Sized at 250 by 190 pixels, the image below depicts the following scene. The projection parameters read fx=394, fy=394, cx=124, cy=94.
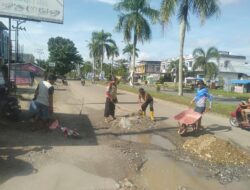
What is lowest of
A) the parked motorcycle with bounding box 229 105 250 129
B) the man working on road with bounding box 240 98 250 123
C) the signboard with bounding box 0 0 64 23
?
the parked motorcycle with bounding box 229 105 250 129

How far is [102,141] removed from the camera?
1046 cm

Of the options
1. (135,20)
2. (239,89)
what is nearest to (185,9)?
(135,20)

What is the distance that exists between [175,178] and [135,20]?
3874cm

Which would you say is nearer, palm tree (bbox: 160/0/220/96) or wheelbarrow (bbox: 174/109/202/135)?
wheelbarrow (bbox: 174/109/202/135)

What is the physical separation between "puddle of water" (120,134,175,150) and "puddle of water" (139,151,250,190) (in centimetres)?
192

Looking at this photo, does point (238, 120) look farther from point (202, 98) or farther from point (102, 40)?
point (102, 40)

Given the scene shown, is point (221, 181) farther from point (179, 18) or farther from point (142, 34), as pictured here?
point (142, 34)

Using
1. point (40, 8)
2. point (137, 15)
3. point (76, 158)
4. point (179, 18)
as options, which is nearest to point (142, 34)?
point (137, 15)

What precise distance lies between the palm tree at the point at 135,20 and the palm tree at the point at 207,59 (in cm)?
2882

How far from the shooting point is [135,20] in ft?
148

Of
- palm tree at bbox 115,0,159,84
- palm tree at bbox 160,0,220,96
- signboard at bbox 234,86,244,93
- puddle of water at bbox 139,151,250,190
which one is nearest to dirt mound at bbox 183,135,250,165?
puddle of water at bbox 139,151,250,190

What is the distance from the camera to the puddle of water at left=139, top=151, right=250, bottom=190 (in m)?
7.14

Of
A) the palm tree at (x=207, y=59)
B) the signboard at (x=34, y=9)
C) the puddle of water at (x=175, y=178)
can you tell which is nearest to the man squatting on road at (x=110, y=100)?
the signboard at (x=34, y=9)

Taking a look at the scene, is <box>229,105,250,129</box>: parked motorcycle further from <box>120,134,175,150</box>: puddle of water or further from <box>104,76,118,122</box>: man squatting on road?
<box>104,76,118,122</box>: man squatting on road
